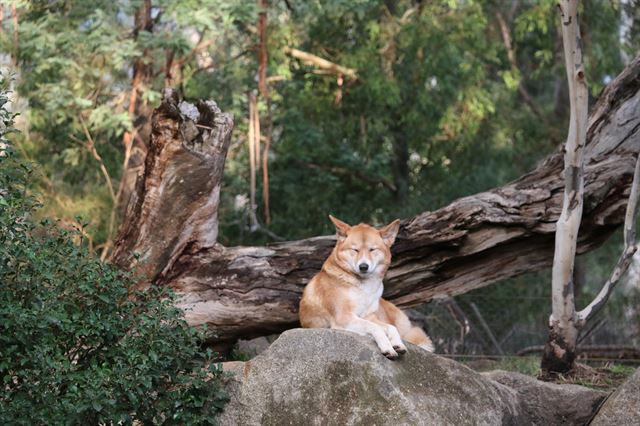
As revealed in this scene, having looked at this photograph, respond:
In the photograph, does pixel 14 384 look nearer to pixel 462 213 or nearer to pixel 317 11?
pixel 462 213

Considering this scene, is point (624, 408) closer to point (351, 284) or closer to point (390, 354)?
point (390, 354)

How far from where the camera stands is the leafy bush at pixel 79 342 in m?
6.26

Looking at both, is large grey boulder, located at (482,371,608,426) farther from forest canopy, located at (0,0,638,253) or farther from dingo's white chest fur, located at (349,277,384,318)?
forest canopy, located at (0,0,638,253)

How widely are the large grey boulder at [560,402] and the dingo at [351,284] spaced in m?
1.29

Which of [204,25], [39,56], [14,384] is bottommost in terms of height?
[14,384]

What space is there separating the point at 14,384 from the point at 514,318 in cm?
972

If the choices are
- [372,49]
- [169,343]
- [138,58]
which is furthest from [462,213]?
[372,49]

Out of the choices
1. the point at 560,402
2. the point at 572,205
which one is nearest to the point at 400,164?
the point at 572,205

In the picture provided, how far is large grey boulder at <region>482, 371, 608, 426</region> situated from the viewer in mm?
7781

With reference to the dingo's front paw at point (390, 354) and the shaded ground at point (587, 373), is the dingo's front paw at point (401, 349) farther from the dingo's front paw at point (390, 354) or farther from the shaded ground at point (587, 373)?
the shaded ground at point (587, 373)

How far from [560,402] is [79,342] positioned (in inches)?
153

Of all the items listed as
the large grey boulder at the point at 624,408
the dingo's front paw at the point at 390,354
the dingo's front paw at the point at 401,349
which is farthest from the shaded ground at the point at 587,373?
the dingo's front paw at the point at 390,354

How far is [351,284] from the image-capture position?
764 centimetres

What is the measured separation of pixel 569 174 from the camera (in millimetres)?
8383
